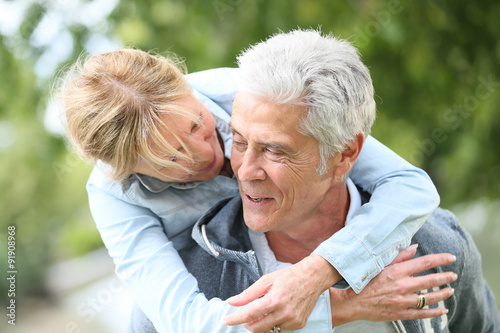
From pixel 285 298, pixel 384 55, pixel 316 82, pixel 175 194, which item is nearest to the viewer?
pixel 285 298

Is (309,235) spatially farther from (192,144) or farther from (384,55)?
(384,55)

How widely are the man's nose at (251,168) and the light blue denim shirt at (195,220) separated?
1.01ft

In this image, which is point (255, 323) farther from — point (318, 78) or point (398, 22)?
point (398, 22)

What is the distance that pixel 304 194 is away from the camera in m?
1.97

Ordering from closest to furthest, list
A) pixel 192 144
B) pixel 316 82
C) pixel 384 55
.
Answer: pixel 316 82 → pixel 192 144 → pixel 384 55

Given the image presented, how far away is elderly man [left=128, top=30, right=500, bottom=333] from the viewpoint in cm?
180

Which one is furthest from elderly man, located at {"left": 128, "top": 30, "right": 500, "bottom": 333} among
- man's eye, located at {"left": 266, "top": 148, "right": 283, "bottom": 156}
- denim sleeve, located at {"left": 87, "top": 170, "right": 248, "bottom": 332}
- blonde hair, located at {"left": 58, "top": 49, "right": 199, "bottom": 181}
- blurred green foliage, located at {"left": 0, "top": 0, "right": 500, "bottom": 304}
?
blurred green foliage, located at {"left": 0, "top": 0, "right": 500, "bottom": 304}

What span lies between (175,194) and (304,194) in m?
0.49

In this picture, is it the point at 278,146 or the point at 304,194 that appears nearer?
the point at 278,146

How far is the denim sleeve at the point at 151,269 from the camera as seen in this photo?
71.4 inches

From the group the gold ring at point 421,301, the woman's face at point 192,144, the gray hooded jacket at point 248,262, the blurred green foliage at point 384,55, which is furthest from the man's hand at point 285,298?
the blurred green foliage at point 384,55

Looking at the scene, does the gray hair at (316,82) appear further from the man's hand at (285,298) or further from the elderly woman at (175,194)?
the man's hand at (285,298)

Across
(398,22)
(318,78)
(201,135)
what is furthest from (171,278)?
(398,22)

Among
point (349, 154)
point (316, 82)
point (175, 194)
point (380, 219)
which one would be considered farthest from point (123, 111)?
point (380, 219)
